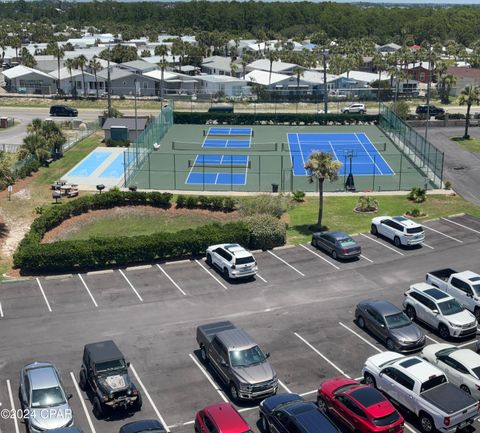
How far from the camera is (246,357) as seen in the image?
2583 cm

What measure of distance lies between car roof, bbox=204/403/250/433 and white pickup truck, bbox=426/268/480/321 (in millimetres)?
14977

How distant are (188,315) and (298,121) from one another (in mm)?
55238

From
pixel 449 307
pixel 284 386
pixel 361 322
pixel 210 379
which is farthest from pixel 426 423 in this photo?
pixel 449 307

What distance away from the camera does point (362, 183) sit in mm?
58094

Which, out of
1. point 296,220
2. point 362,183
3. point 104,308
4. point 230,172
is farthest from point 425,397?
point 230,172

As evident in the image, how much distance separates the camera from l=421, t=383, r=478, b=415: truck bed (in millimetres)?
23047

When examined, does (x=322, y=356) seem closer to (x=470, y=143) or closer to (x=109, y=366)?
(x=109, y=366)

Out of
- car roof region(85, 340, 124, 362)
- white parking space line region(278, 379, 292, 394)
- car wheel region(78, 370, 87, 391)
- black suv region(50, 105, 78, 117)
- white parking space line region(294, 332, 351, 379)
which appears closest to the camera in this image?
car roof region(85, 340, 124, 362)

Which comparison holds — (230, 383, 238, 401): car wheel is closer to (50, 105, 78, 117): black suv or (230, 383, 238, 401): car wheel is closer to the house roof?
(50, 105, 78, 117): black suv

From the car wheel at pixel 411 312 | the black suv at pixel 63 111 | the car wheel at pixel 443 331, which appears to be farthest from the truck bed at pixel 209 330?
the black suv at pixel 63 111

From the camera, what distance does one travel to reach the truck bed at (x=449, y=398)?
75.6 feet

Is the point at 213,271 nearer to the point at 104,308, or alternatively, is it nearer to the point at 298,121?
the point at 104,308

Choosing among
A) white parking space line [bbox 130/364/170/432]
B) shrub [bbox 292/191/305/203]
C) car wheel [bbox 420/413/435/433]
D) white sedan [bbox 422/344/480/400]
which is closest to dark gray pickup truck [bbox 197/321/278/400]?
white parking space line [bbox 130/364/170/432]

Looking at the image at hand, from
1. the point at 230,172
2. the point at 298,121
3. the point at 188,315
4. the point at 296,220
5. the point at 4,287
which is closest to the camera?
the point at 188,315
